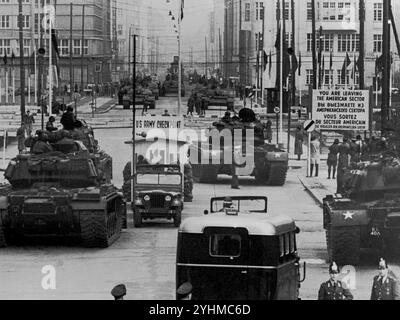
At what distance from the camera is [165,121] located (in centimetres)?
3769

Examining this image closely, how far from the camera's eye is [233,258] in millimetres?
17312

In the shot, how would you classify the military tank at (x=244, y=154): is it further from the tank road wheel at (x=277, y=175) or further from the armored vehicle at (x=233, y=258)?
the armored vehicle at (x=233, y=258)

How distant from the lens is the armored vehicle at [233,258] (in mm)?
17078

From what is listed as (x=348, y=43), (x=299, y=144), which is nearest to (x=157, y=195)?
(x=299, y=144)

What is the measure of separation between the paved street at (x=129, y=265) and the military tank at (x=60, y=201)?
0.38 metres

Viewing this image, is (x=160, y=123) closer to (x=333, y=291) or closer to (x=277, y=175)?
(x=277, y=175)

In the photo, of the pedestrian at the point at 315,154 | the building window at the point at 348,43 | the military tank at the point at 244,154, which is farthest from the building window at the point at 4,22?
the military tank at the point at 244,154

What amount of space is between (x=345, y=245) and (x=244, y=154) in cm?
2045

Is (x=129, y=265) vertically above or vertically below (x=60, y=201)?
below

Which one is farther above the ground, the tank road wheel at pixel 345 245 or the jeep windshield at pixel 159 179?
the jeep windshield at pixel 159 179
